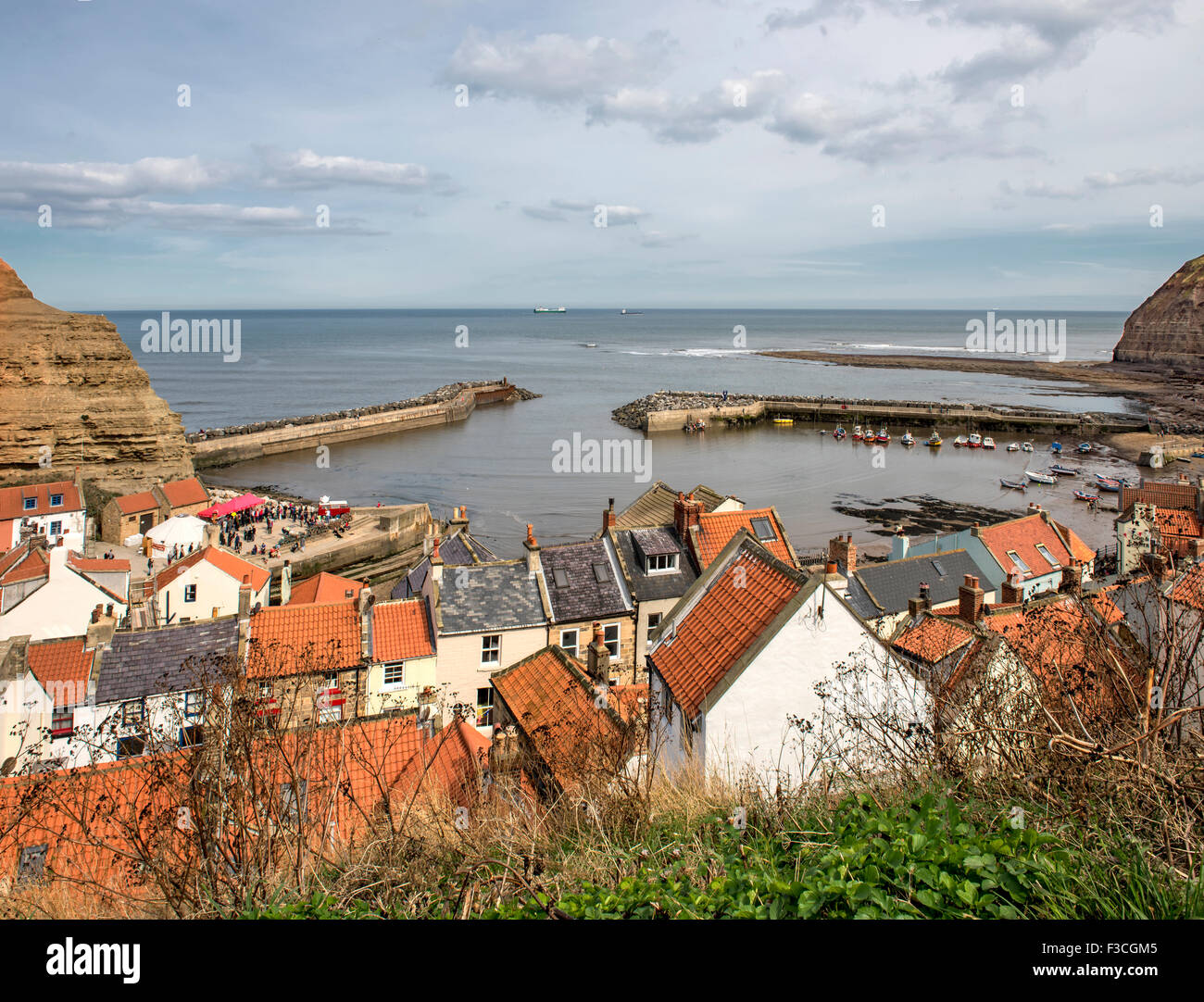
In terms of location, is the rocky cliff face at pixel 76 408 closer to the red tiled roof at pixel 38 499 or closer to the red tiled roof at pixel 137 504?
the red tiled roof at pixel 38 499

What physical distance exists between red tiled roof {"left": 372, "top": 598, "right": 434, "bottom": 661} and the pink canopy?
1132 inches

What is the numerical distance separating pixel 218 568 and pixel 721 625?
2183 cm

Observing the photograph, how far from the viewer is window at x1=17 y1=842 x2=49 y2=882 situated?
851 cm

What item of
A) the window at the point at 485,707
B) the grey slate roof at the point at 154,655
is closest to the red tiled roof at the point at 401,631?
the window at the point at 485,707

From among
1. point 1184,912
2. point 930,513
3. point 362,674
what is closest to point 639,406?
point 930,513

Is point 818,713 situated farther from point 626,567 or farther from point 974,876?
point 626,567

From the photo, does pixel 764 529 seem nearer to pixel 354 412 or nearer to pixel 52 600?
pixel 52 600

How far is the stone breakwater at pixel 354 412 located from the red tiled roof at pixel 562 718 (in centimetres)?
7222

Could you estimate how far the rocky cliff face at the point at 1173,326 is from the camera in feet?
531

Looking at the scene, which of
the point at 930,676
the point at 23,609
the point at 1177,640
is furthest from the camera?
the point at 23,609

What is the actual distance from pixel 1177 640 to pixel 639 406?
99.5 m

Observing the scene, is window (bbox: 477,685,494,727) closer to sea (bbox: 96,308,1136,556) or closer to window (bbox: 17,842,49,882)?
window (bbox: 17,842,49,882)

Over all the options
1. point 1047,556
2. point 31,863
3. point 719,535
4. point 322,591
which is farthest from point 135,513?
point 1047,556

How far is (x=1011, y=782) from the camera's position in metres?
6.50
